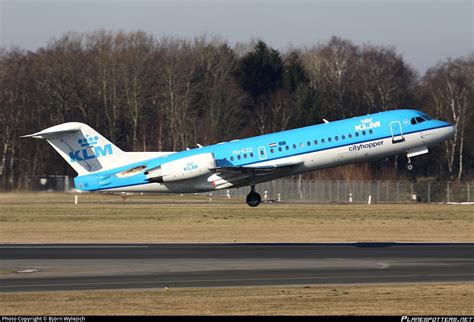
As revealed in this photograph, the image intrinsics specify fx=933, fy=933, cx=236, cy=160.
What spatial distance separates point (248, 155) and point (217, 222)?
33.5 feet

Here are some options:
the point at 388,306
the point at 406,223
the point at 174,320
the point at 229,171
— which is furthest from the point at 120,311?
the point at 406,223

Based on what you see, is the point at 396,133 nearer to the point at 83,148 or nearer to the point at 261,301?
the point at 83,148

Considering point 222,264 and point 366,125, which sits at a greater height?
point 366,125

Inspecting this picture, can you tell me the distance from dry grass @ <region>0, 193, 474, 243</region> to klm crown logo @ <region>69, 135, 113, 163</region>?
3926 mm

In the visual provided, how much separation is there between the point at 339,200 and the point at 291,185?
4.93 m

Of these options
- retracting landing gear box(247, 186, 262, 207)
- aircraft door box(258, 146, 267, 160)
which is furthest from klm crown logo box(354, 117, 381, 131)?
retracting landing gear box(247, 186, 262, 207)

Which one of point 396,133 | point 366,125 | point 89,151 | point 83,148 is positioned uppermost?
point 366,125

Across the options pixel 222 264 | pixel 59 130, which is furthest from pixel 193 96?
pixel 222 264

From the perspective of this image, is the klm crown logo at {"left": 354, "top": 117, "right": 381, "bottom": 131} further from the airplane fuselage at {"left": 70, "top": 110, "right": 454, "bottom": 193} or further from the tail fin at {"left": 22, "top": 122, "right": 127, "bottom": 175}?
the tail fin at {"left": 22, "top": 122, "right": 127, "bottom": 175}

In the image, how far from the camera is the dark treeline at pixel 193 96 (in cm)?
9025

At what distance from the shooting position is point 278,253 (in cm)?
3662

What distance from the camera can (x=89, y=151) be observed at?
147ft

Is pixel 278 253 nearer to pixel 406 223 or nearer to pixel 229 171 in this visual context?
pixel 229 171

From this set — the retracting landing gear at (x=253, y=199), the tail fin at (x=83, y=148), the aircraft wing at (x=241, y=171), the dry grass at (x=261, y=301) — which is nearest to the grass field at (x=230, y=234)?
the dry grass at (x=261, y=301)
